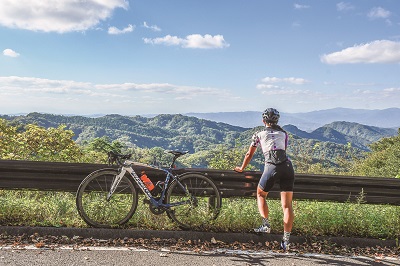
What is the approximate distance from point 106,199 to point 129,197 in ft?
1.15

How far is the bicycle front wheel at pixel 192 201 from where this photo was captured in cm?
579

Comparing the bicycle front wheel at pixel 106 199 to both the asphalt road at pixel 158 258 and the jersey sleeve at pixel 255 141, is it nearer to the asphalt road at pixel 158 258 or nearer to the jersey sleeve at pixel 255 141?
the asphalt road at pixel 158 258

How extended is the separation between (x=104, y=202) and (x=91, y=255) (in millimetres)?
1211

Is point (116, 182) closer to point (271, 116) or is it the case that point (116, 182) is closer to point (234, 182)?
point (234, 182)

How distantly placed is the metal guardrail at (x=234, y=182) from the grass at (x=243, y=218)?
21cm

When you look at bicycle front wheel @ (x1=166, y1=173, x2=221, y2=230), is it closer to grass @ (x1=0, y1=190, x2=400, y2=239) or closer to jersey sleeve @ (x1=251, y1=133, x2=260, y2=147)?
grass @ (x1=0, y1=190, x2=400, y2=239)

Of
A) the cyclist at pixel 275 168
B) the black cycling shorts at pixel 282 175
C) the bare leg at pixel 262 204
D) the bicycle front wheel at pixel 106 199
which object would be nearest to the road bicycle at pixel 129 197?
the bicycle front wheel at pixel 106 199

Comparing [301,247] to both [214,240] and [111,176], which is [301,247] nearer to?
[214,240]

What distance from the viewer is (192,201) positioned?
233 inches

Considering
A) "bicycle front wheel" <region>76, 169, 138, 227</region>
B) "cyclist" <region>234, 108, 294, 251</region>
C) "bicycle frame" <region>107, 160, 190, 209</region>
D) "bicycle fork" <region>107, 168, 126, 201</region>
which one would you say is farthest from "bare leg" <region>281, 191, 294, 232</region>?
"bicycle fork" <region>107, 168, 126, 201</region>

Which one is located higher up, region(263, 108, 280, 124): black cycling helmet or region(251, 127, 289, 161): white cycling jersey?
region(263, 108, 280, 124): black cycling helmet

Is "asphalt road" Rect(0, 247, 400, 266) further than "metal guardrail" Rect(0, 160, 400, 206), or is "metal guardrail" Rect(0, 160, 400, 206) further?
"metal guardrail" Rect(0, 160, 400, 206)

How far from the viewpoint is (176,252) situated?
4.91 metres

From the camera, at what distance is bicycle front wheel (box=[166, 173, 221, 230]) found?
228 inches
